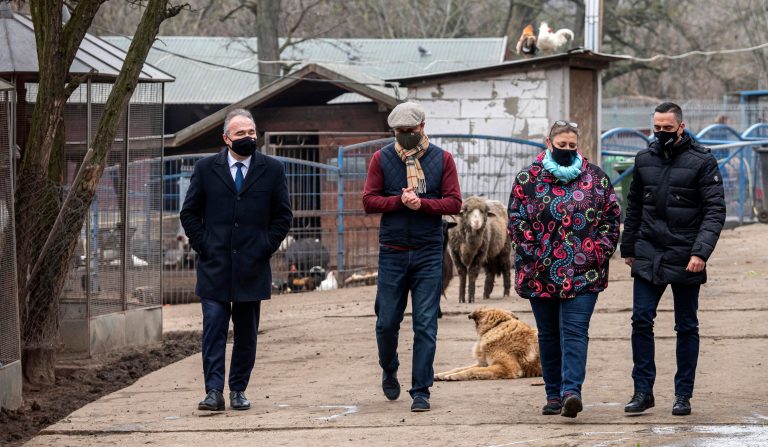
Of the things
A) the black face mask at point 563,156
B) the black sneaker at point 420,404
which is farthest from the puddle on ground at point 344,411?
the black face mask at point 563,156

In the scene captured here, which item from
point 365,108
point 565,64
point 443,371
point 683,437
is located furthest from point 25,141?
point 365,108

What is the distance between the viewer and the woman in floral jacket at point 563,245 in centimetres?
711

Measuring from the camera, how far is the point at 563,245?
23.4ft

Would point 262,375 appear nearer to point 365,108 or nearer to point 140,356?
point 140,356

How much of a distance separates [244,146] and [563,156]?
6.70 ft

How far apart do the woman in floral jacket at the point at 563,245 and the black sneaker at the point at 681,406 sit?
0.59 m

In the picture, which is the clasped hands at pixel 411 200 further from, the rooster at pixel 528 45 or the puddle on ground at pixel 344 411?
the rooster at pixel 528 45

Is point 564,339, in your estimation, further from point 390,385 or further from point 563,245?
point 390,385

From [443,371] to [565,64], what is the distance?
10.2m

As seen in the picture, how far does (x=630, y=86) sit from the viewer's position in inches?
2258

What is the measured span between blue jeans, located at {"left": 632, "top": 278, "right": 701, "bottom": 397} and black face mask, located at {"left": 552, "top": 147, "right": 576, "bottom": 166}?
82cm

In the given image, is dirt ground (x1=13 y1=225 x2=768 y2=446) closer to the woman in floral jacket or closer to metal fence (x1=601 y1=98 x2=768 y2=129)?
the woman in floral jacket

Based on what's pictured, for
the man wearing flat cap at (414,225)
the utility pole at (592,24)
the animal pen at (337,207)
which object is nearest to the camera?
the man wearing flat cap at (414,225)

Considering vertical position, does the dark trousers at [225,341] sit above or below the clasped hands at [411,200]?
below
